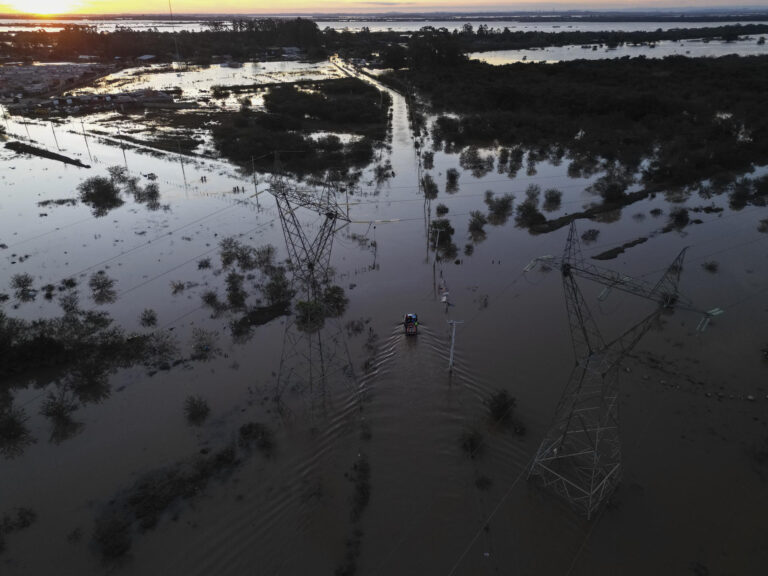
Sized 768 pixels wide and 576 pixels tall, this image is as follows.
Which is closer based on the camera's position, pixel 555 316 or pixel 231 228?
pixel 555 316

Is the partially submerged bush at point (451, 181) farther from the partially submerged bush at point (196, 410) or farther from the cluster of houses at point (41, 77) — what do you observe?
the cluster of houses at point (41, 77)

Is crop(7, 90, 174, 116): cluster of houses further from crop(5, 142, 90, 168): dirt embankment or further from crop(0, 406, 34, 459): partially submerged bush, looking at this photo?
crop(0, 406, 34, 459): partially submerged bush

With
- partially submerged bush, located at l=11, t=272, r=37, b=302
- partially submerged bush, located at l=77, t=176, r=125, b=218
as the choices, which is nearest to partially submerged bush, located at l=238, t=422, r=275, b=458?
partially submerged bush, located at l=11, t=272, r=37, b=302

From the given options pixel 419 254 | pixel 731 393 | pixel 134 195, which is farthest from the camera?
pixel 134 195

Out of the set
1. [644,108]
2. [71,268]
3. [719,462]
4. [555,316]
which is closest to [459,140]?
[644,108]

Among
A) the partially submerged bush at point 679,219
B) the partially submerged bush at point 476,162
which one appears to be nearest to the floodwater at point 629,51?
the partially submerged bush at point 476,162

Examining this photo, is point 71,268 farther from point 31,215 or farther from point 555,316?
point 555,316
